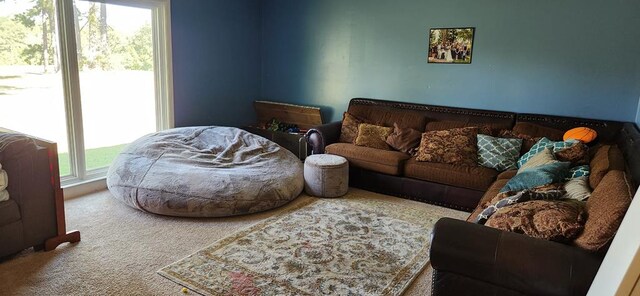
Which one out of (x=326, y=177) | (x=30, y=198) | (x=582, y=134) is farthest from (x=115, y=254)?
(x=582, y=134)

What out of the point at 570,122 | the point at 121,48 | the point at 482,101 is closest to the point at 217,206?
the point at 121,48

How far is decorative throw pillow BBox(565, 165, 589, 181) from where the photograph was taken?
2.71 m

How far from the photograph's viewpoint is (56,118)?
3713 millimetres

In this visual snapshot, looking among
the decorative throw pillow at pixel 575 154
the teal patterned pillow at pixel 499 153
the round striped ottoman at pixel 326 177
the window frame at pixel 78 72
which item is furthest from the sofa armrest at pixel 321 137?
the decorative throw pillow at pixel 575 154

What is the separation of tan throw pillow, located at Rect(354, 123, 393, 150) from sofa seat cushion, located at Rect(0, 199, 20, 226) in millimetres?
2903

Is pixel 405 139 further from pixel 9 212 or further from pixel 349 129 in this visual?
pixel 9 212

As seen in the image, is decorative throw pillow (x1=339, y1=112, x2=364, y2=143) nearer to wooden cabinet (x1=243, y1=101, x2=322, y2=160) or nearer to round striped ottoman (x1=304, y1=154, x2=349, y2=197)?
wooden cabinet (x1=243, y1=101, x2=322, y2=160)

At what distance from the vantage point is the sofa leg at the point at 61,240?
2637 millimetres

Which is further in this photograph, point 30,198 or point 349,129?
point 349,129

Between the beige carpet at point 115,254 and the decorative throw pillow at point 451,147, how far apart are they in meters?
0.53

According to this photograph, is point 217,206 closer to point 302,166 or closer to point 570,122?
point 302,166

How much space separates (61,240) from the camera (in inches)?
106

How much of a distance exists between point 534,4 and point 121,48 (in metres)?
4.06

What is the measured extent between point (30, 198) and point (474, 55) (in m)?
3.97
